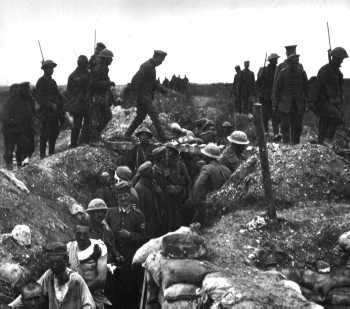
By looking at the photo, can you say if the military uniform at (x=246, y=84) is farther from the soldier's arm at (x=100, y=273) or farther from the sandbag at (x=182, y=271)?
the soldier's arm at (x=100, y=273)

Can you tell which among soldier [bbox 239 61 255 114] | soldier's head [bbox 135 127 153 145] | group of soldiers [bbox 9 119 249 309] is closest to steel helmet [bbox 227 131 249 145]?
group of soldiers [bbox 9 119 249 309]

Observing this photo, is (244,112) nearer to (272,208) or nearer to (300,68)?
(300,68)

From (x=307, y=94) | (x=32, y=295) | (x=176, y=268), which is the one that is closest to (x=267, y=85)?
(x=307, y=94)

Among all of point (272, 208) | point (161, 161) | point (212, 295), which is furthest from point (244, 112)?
point (212, 295)

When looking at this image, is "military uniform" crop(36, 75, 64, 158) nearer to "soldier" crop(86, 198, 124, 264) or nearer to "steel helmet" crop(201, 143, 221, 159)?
"steel helmet" crop(201, 143, 221, 159)

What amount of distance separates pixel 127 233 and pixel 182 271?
6.72 ft

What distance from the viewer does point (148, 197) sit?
30.0ft

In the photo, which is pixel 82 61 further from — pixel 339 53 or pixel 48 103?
pixel 339 53

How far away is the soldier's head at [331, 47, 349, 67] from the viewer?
1023 cm

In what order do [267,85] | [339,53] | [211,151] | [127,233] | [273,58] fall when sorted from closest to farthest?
[127,233]
[211,151]
[339,53]
[273,58]
[267,85]

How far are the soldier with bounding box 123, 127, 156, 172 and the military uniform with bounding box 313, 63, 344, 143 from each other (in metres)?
3.10

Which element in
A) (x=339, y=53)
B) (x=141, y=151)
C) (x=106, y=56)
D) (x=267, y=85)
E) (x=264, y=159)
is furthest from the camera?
(x=267, y=85)

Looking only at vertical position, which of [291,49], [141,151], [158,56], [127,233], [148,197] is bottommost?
[127,233]

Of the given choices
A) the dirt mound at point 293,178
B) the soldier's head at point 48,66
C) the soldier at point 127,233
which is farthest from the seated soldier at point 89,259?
the soldier's head at point 48,66
